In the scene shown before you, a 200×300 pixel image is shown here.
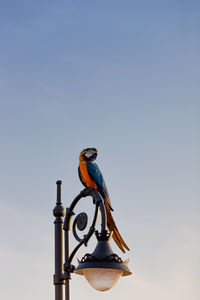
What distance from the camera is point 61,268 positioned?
6160 mm

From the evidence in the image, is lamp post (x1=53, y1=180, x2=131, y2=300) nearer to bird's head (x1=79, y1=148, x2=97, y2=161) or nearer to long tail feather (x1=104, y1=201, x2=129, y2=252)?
long tail feather (x1=104, y1=201, x2=129, y2=252)

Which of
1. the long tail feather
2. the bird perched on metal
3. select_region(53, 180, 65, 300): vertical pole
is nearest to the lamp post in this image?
select_region(53, 180, 65, 300): vertical pole

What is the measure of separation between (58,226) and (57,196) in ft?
1.48

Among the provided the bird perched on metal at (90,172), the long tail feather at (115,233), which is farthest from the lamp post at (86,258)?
the bird perched on metal at (90,172)

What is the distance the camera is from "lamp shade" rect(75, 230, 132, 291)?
591 cm

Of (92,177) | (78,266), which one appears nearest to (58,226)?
(78,266)

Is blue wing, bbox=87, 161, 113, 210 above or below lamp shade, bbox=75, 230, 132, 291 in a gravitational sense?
above

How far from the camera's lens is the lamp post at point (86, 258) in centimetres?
595

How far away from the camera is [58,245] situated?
620 centimetres

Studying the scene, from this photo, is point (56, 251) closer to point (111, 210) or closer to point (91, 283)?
point (91, 283)

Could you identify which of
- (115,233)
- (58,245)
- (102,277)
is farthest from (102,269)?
(115,233)

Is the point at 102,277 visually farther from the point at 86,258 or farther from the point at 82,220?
the point at 82,220

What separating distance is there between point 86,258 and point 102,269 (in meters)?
0.25

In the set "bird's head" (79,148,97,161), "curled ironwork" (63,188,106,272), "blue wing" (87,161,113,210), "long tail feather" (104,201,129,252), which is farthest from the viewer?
"bird's head" (79,148,97,161)
